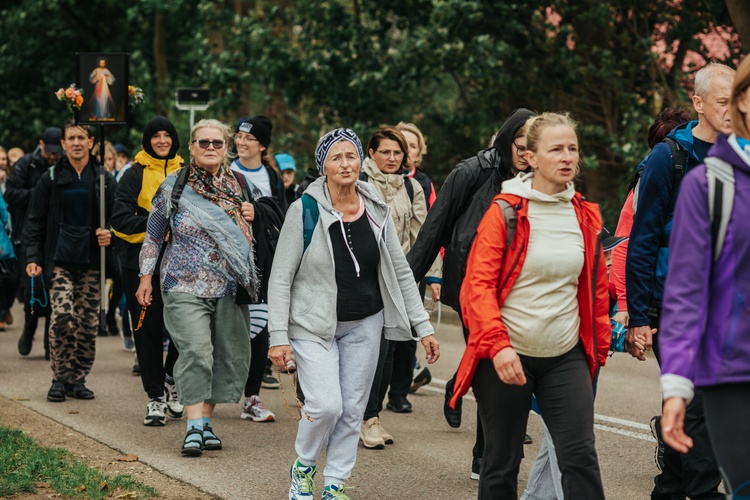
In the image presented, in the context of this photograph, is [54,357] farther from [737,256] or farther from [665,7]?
[665,7]

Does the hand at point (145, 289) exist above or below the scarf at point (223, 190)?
below

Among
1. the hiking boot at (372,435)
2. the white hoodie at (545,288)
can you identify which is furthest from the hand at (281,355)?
the hiking boot at (372,435)

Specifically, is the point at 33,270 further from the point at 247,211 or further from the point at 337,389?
the point at 337,389

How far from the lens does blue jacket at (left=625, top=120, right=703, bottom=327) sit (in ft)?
18.6

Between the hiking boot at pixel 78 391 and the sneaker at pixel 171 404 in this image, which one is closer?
the sneaker at pixel 171 404

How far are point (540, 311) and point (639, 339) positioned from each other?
1.14m

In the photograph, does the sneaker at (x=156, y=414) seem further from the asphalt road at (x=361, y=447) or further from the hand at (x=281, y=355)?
the hand at (x=281, y=355)

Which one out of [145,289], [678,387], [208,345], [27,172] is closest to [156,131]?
[145,289]

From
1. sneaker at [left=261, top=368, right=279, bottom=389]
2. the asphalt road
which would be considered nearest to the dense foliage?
the asphalt road

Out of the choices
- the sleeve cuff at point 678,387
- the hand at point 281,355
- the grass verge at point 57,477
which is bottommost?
the grass verge at point 57,477

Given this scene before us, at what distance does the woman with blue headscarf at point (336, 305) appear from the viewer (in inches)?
234

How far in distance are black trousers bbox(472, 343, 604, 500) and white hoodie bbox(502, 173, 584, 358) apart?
8 cm

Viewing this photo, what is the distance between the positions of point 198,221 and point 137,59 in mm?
18557

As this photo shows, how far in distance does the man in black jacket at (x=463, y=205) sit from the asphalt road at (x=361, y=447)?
1248 millimetres
